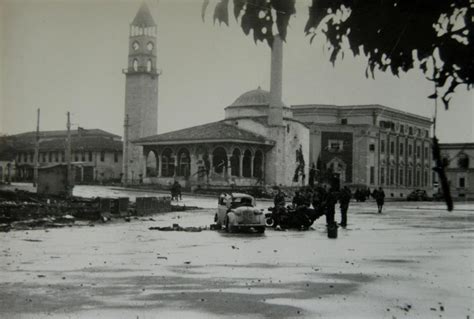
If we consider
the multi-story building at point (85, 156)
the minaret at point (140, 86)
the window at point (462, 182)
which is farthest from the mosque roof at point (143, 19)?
the window at point (462, 182)

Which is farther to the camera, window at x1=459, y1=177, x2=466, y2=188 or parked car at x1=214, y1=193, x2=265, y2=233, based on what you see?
window at x1=459, y1=177, x2=466, y2=188

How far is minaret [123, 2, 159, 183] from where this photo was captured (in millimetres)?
75000

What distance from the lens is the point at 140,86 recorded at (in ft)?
249

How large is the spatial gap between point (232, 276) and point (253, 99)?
57372 millimetres

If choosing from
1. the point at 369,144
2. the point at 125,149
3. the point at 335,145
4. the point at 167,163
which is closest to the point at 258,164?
the point at 167,163

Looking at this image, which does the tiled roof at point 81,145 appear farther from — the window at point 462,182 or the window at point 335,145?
the window at point 462,182

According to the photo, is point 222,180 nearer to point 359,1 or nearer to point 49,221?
point 49,221

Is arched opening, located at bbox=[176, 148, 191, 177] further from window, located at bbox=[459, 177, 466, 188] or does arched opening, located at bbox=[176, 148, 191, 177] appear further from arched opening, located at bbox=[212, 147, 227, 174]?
window, located at bbox=[459, 177, 466, 188]

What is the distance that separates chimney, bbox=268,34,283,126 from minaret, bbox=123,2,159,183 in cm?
1859

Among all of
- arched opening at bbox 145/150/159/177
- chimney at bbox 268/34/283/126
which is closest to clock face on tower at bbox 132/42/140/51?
arched opening at bbox 145/150/159/177

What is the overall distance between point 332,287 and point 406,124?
80.0 m

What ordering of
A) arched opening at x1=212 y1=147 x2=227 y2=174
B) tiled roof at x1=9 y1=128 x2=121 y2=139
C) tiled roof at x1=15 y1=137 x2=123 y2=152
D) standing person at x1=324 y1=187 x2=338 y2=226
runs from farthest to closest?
tiled roof at x1=9 y1=128 x2=121 y2=139 < tiled roof at x1=15 y1=137 x2=123 y2=152 < arched opening at x1=212 y1=147 x2=227 y2=174 < standing person at x1=324 y1=187 x2=338 y2=226

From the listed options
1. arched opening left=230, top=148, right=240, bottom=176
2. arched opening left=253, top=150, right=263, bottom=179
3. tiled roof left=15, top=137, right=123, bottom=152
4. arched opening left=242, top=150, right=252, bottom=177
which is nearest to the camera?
arched opening left=230, top=148, right=240, bottom=176

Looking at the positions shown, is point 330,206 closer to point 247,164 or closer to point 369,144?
point 247,164
